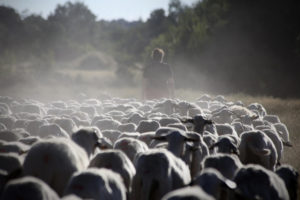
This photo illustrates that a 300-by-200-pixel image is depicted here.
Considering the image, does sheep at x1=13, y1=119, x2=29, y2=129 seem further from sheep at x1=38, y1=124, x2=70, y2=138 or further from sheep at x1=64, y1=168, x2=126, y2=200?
sheep at x1=64, y1=168, x2=126, y2=200

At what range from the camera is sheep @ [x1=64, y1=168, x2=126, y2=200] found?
3.99 meters

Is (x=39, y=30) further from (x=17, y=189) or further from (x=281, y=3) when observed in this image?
(x=17, y=189)

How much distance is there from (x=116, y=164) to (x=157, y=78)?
770cm

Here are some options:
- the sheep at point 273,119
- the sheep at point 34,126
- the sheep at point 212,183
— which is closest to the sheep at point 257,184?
the sheep at point 212,183

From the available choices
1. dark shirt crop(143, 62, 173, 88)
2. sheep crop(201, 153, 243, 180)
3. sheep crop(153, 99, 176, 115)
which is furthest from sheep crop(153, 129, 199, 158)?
dark shirt crop(143, 62, 173, 88)

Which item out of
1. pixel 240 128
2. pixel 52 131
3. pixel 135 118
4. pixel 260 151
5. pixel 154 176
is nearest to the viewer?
Result: pixel 154 176

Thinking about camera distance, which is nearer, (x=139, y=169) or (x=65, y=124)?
(x=139, y=169)

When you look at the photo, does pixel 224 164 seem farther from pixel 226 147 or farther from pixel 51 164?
pixel 51 164

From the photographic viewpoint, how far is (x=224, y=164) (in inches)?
203

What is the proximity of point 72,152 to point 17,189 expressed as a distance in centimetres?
139

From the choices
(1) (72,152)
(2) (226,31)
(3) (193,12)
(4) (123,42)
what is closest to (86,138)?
(1) (72,152)

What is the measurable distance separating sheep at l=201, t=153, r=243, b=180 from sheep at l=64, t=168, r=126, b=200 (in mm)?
1353

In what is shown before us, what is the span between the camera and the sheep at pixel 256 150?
6.59m

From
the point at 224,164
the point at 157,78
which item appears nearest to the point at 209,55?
the point at 157,78
